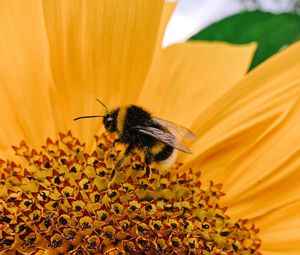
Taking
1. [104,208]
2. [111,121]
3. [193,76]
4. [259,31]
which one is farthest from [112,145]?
[259,31]

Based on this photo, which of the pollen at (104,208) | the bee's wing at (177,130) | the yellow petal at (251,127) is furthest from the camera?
the yellow petal at (251,127)

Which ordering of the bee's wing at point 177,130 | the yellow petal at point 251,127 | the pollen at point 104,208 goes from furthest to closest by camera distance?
the yellow petal at point 251,127
the bee's wing at point 177,130
the pollen at point 104,208

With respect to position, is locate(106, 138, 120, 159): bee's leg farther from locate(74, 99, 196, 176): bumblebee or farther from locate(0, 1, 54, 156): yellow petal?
locate(0, 1, 54, 156): yellow petal

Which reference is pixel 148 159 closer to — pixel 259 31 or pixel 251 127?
pixel 251 127

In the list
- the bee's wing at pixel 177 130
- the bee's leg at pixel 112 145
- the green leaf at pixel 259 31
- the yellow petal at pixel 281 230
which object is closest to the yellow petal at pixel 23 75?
the bee's leg at pixel 112 145

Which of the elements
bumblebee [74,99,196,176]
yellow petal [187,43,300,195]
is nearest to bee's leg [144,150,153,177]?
bumblebee [74,99,196,176]

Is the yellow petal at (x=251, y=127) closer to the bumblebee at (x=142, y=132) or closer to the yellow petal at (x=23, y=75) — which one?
the bumblebee at (x=142, y=132)
